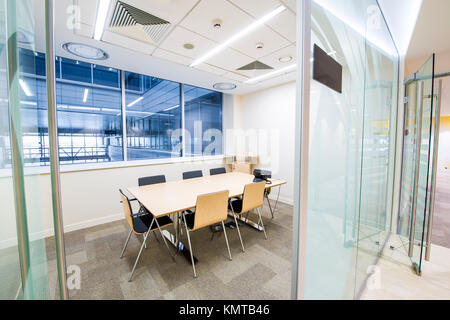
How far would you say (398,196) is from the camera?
2.72 meters

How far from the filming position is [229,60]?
3076 millimetres

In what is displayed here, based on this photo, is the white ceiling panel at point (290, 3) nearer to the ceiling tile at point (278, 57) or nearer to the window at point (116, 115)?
the ceiling tile at point (278, 57)

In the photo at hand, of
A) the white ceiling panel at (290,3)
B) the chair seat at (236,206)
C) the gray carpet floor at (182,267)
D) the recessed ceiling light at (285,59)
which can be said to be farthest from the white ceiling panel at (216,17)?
the gray carpet floor at (182,267)

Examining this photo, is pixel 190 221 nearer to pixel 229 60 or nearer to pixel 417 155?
pixel 229 60

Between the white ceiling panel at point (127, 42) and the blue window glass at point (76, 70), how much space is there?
133 centimetres

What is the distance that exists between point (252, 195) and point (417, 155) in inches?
77.0

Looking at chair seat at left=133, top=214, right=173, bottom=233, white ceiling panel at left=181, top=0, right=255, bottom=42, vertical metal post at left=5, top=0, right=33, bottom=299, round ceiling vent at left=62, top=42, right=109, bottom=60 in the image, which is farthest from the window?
vertical metal post at left=5, top=0, right=33, bottom=299

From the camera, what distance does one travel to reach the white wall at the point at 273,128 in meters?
4.29

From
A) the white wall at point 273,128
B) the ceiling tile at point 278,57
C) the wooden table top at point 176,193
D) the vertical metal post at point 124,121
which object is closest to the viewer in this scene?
the wooden table top at point 176,193

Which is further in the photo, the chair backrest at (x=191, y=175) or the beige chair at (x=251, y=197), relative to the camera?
the chair backrest at (x=191, y=175)

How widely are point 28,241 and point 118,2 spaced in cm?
219

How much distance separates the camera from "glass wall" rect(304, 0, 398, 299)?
3.40 feet

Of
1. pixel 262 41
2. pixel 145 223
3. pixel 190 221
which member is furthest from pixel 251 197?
pixel 262 41
